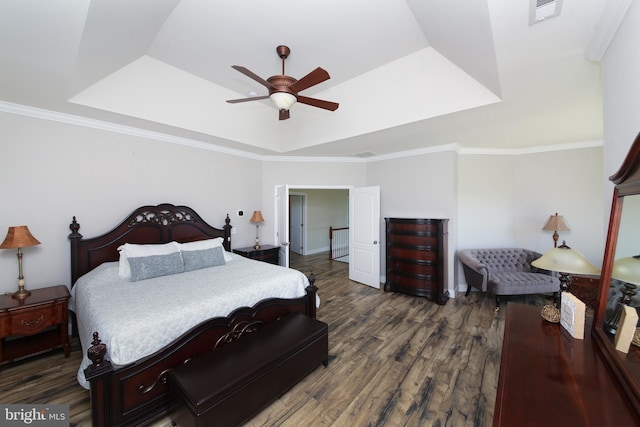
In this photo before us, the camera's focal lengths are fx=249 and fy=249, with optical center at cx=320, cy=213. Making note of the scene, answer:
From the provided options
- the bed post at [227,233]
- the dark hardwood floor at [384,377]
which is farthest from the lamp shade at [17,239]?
the bed post at [227,233]

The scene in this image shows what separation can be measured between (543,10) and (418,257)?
3448 mm

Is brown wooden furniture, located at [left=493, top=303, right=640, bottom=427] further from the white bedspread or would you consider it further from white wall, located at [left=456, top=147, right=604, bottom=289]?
white wall, located at [left=456, top=147, right=604, bottom=289]

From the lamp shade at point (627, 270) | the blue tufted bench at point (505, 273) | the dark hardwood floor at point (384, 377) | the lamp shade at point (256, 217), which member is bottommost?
the dark hardwood floor at point (384, 377)

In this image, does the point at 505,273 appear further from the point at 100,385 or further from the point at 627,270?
the point at 100,385

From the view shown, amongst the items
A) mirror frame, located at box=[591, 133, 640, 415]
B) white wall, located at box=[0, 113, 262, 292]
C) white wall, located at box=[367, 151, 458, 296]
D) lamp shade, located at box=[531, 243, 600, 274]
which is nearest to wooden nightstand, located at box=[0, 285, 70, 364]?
white wall, located at box=[0, 113, 262, 292]

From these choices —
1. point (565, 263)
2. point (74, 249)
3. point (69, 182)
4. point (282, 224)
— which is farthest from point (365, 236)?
Result: point (69, 182)

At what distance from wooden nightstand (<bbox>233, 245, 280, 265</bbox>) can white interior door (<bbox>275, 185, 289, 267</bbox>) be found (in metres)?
0.12

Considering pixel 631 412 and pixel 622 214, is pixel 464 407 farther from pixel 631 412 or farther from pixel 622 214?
pixel 622 214

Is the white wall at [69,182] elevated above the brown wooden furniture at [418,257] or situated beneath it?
elevated above

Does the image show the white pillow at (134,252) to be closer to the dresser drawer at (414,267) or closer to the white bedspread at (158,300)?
the white bedspread at (158,300)

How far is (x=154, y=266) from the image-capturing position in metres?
2.83

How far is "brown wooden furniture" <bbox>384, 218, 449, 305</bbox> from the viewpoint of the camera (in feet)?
13.2

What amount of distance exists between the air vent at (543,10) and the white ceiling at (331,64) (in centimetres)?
3

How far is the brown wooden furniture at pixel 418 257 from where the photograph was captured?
403cm
